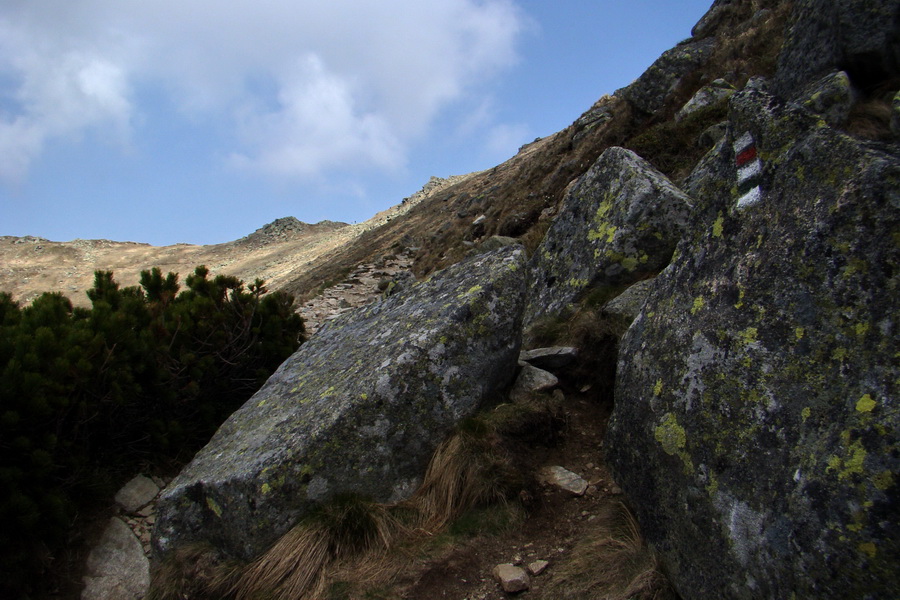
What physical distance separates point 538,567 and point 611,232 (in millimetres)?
4707

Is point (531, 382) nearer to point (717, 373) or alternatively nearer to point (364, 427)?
point (364, 427)

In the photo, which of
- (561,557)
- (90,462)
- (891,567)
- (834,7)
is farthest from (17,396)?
(834,7)

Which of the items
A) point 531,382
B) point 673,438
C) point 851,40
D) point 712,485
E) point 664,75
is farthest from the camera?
point 664,75

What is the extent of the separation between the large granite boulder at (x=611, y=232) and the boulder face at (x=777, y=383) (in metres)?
3.04

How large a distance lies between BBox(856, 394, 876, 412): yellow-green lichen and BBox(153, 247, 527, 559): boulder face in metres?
3.05

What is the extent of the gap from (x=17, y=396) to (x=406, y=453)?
3.53m

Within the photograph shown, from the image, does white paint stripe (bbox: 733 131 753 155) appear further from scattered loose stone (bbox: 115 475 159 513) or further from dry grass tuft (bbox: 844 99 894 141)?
scattered loose stone (bbox: 115 475 159 513)

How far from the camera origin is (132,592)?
5082 mm

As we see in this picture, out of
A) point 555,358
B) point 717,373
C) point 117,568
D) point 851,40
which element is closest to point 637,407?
point 717,373

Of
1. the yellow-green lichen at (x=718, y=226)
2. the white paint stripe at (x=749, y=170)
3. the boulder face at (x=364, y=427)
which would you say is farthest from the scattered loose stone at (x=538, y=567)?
the white paint stripe at (x=749, y=170)

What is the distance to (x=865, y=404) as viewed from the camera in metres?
2.41

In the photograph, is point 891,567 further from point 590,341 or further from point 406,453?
point 590,341

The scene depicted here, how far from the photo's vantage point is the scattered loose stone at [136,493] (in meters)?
5.88

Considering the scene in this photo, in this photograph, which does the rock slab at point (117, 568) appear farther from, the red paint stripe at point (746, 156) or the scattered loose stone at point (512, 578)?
the red paint stripe at point (746, 156)
